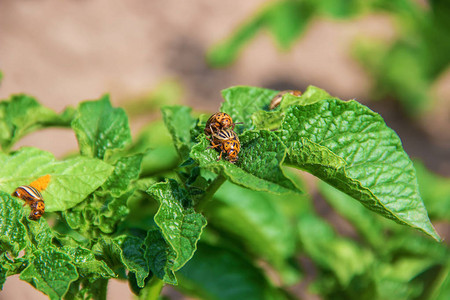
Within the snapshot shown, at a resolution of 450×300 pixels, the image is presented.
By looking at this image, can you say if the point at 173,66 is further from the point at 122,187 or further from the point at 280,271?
the point at 122,187

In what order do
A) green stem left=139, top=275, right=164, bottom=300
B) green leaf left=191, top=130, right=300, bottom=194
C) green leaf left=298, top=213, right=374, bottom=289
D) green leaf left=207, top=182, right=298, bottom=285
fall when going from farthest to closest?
green leaf left=298, top=213, right=374, bottom=289
green leaf left=207, top=182, right=298, bottom=285
green stem left=139, top=275, right=164, bottom=300
green leaf left=191, top=130, right=300, bottom=194

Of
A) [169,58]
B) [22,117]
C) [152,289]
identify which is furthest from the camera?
[169,58]

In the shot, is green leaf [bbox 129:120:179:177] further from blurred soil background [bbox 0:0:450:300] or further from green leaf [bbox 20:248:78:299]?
blurred soil background [bbox 0:0:450:300]

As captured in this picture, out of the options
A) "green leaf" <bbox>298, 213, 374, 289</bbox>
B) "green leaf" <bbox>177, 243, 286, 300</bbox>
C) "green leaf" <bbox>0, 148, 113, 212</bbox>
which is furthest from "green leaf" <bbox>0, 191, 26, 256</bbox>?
"green leaf" <bbox>298, 213, 374, 289</bbox>

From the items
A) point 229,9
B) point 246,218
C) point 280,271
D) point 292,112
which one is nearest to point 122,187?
point 292,112

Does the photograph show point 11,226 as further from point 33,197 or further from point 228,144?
point 228,144

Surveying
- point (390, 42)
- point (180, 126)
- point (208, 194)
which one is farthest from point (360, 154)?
point (390, 42)

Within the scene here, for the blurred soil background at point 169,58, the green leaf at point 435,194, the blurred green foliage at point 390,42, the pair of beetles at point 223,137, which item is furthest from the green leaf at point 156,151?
the blurred soil background at point 169,58
